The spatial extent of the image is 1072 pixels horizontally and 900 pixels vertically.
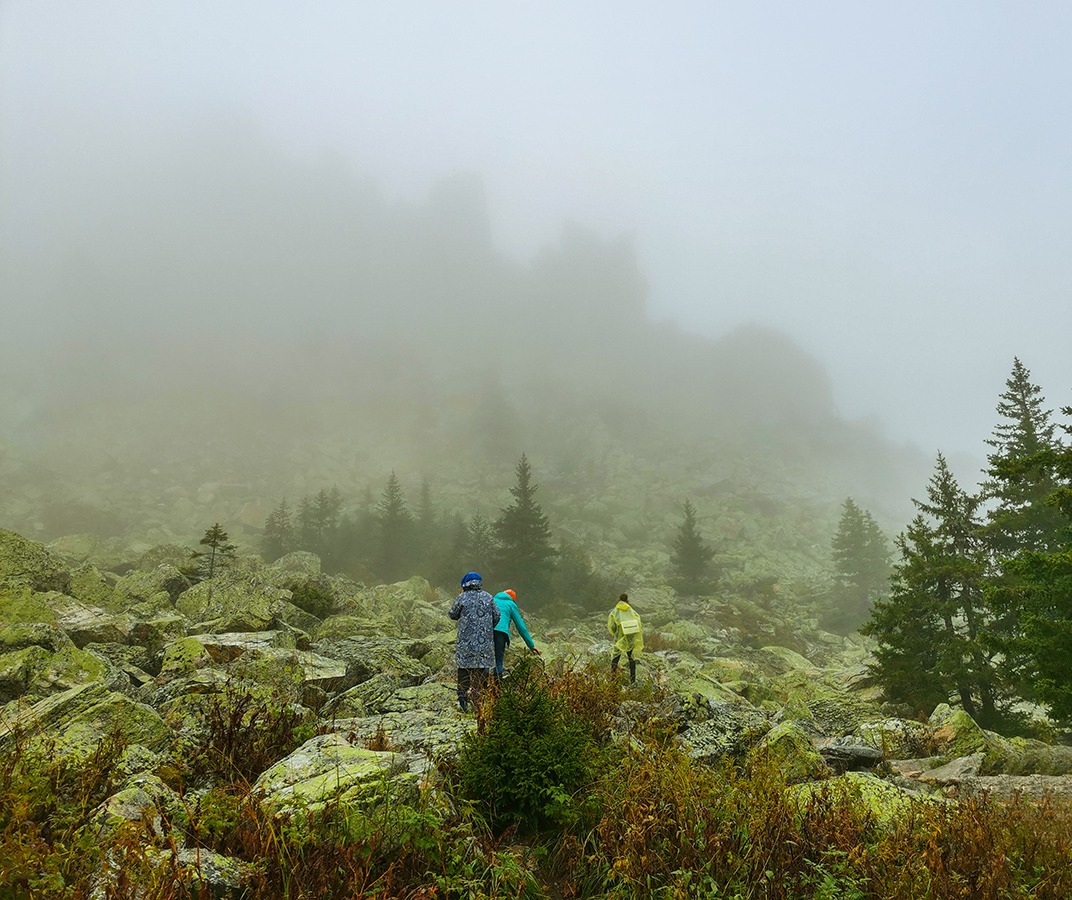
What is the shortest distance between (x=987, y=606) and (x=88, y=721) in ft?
66.2

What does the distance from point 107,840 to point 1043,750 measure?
1408cm

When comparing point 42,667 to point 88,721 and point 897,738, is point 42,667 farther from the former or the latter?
point 897,738

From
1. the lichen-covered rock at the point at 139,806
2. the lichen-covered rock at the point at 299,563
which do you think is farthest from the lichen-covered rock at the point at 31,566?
the lichen-covered rock at the point at 299,563

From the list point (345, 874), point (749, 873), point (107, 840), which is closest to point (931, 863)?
point (749, 873)

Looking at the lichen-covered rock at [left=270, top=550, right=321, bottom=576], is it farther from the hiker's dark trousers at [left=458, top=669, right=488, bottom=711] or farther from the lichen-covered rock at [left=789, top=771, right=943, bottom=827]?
the lichen-covered rock at [left=789, top=771, right=943, bottom=827]

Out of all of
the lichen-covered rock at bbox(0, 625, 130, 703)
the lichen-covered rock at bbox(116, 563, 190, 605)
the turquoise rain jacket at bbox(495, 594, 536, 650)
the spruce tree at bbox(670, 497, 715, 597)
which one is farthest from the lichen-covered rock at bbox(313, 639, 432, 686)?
the spruce tree at bbox(670, 497, 715, 597)

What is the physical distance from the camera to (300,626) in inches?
677

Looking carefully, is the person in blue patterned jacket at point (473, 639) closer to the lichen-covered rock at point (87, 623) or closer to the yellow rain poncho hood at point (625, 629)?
the yellow rain poncho hood at point (625, 629)

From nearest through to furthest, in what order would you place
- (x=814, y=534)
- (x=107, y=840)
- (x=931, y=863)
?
(x=107, y=840)
(x=931, y=863)
(x=814, y=534)

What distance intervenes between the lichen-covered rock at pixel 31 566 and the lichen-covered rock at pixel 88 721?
1087cm

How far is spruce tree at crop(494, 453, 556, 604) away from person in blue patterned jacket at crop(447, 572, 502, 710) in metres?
30.7

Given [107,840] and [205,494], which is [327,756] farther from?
[205,494]

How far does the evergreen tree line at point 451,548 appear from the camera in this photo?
40531 mm

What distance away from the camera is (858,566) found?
209 feet
